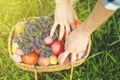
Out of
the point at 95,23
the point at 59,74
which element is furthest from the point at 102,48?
the point at 95,23

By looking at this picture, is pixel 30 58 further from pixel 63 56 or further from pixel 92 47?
pixel 92 47

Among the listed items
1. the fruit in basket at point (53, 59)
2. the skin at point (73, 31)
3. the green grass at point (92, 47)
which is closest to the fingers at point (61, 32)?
the skin at point (73, 31)

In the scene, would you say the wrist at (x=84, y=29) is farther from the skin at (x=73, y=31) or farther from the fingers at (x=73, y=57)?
the fingers at (x=73, y=57)

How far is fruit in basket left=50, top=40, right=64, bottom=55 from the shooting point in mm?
1937

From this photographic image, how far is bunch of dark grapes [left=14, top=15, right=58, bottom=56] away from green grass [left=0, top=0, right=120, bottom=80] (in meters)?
0.32

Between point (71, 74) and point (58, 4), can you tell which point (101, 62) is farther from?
point (58, 4)

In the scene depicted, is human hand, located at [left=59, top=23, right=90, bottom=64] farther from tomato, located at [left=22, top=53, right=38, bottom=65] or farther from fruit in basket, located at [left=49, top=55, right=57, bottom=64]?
tomato, located at [left=22, top=53, right=38, bottom=65]

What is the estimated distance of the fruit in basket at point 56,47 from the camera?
1937mm

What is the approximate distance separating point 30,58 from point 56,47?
0.15 meters

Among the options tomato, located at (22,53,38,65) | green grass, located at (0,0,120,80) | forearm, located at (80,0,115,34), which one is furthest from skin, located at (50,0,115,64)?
green grass, located at (0,0,120,80)

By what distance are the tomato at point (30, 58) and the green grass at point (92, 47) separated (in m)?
0.28

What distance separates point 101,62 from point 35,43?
54 cm

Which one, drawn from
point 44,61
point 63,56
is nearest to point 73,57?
point 63,56

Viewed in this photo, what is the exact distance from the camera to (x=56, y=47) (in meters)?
1.93
